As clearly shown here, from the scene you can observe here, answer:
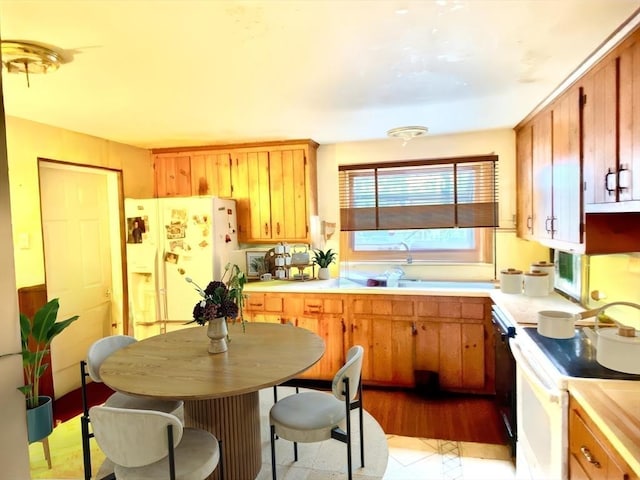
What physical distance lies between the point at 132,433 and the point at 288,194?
2.71m

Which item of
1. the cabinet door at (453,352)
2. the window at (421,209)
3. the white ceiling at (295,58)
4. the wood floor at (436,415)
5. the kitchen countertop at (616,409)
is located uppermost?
the white ceiling at (295,58)

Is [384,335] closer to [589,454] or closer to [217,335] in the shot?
[217,335]

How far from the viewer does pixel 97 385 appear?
370 cm

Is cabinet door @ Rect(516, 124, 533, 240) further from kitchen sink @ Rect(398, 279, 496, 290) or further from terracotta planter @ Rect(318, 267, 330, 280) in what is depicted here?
terracotta planter @ Rect(318, 267, 330, 280)

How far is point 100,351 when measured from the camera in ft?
7.54

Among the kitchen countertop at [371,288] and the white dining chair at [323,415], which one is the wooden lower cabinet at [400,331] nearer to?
the kitchen countertop at [371,288]

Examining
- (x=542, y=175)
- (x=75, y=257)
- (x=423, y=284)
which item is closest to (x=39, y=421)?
(x=75, y=257)

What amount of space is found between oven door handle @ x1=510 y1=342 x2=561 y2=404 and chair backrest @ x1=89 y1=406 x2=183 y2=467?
1527mm

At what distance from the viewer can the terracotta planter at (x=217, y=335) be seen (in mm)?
2129

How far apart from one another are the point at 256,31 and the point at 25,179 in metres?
2.25

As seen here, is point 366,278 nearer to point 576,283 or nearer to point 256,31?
point 576,283

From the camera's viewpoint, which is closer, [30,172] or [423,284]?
[30,172]

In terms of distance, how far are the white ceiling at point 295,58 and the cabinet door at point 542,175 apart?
17 centimetres

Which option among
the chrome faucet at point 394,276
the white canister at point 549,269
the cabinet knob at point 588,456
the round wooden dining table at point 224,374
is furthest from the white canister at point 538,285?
the round wooden dining table at point 224,374
